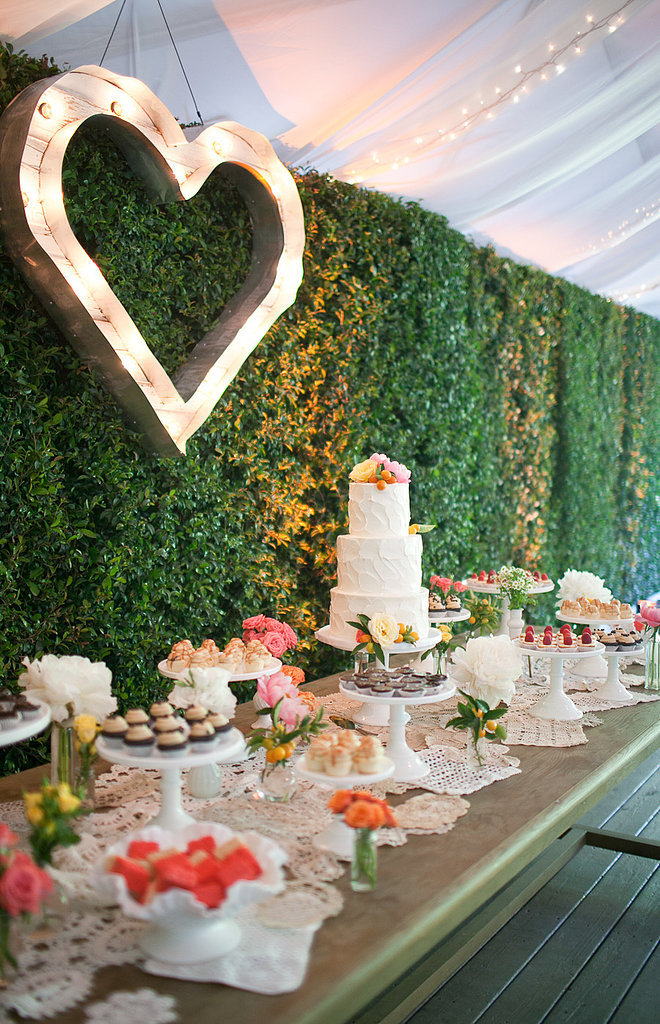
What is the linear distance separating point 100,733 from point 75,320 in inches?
65.5

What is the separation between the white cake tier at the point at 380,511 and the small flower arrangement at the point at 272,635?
476mm

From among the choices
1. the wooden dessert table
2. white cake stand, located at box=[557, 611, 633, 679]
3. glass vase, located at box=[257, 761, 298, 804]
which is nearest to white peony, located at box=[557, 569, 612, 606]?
white cake stand, located at box=[557, 611, 633, 679]

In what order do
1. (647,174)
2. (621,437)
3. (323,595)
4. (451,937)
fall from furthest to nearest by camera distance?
(621,437), (647,174), (323,595), (451,937)

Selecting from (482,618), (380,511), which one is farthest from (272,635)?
(482,618)

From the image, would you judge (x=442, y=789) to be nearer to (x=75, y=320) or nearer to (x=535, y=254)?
(x=75, y=320)

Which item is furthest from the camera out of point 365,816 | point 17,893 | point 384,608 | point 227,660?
point 384,608

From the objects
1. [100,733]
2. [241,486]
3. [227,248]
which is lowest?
[100,733]

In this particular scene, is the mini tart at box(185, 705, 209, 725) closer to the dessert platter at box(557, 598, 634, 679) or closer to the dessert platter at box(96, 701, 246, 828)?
the dessert platter at box(96, 701, 246, 828)

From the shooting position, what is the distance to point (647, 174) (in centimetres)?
532

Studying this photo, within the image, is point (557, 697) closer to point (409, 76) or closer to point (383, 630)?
point (383, 630)

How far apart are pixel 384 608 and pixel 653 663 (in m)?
1.20

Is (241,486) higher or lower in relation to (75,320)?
lower

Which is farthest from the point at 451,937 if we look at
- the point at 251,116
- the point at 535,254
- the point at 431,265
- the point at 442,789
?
the point at 535,254

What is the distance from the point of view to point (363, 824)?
1718mm
